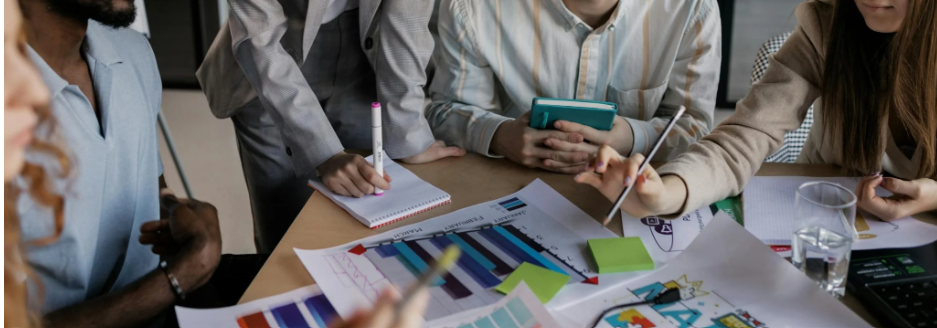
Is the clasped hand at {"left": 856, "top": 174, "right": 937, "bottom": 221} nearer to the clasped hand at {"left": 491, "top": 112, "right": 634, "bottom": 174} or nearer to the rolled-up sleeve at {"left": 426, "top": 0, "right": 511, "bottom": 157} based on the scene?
the clasped hand at {"left": 491, "top": 112, "right": 634, "bottom": 174}

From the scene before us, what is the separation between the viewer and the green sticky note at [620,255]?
94cm

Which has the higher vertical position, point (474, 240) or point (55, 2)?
point (55, 2)

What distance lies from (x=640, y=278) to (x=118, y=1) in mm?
848

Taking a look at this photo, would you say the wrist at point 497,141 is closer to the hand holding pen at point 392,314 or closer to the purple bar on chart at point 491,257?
the purple bar on chart at point 491,257

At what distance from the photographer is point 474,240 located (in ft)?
3.35

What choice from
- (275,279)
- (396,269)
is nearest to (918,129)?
(396,269)

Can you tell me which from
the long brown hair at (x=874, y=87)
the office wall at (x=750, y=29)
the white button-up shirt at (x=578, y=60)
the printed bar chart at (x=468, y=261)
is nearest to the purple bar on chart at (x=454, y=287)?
the printed bar chart at (x=468, y=261)

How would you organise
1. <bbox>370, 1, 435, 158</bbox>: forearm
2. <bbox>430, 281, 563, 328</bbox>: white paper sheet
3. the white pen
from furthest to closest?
<bbox>370, 1, 435, 158</bbox>: forearm → the white pen → <bbox>430, 281, 563, 328</bbox>: white paper sheet

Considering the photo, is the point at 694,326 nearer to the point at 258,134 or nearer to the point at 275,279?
the point at 275,279

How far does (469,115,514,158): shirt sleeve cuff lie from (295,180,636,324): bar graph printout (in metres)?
0.19

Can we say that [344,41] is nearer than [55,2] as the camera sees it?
No

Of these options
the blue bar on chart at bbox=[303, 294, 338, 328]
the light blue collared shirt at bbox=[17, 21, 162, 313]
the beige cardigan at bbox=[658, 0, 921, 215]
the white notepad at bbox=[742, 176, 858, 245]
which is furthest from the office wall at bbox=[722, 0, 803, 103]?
the blue bar on chart at bbox=[303, 294, 338, 328]

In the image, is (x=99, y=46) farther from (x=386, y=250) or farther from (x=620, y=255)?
(x=620, y=255)

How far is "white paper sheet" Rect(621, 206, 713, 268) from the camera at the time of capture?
38.9 inches
